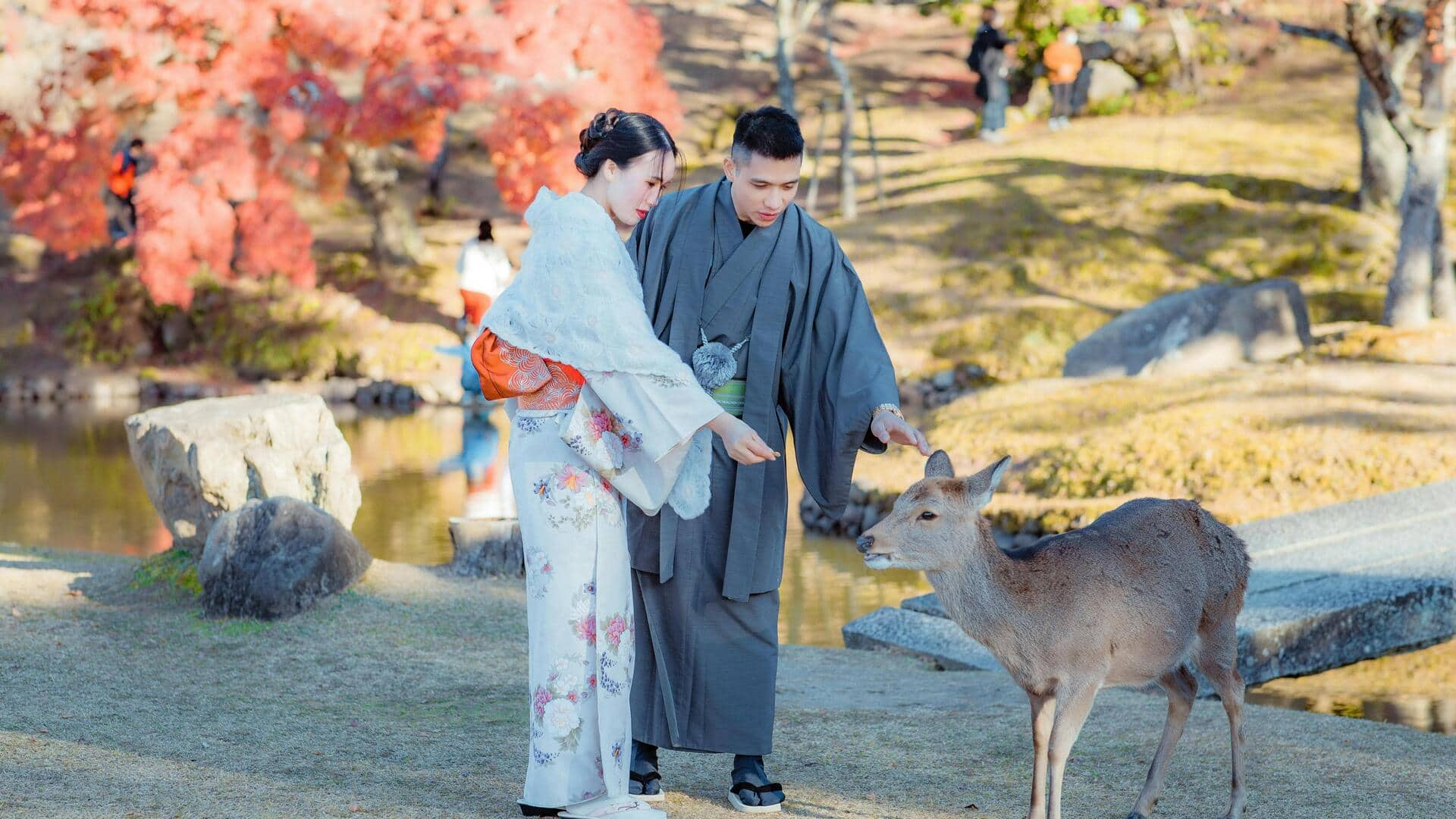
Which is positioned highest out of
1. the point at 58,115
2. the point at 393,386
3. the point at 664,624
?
the point at 58,115

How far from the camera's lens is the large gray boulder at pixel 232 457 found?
7.00 m

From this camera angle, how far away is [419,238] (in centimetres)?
1986

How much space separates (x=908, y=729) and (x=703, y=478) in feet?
5.42

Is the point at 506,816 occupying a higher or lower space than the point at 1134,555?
lower

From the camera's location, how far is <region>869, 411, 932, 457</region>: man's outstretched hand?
12.3 ft

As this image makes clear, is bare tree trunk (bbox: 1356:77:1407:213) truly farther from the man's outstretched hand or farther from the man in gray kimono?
the man's outstretched hand

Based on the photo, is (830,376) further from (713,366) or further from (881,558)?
(881,558)

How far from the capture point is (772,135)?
12.3 feet

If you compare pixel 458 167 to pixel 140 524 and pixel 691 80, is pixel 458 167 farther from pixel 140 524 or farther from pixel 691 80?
pixel 140 524

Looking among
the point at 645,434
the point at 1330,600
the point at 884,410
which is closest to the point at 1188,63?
the point at 1330,600

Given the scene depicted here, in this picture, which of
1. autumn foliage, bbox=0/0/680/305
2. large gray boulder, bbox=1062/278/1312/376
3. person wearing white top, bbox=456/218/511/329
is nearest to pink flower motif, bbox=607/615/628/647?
large gray boulder, bbox=1062/278/1312/376

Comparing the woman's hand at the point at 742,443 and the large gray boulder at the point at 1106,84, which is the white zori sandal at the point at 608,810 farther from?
the large gray boulder at the point at 1106,84

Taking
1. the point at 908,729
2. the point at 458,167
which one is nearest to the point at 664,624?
the point at 908,729

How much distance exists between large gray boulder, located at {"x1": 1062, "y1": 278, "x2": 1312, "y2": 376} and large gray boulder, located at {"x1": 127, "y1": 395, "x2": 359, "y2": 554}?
7.43m
